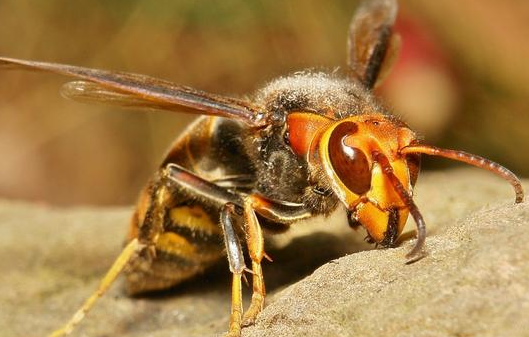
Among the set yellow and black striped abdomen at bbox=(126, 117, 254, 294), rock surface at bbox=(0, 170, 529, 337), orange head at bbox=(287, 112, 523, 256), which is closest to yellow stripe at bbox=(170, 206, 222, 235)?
yellow and black striped abdomen at bbox=(126, 117, 254, 294)

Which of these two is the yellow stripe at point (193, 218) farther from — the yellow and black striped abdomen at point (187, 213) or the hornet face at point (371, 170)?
the hornet face at point (371, 170)

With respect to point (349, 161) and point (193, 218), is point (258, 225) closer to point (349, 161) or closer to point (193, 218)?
point (349, 161)

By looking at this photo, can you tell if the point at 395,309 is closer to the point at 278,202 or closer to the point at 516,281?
the point at 516,281

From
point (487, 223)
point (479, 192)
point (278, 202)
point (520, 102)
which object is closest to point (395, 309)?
point (487, 223)

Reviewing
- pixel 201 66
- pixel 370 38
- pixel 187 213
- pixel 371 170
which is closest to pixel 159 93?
pixel 187 213

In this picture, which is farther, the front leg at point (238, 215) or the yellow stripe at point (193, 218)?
the yellow stripe at point (193, 218)

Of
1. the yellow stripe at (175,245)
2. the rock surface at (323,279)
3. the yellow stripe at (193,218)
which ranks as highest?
the yellow stripe at (193,218)

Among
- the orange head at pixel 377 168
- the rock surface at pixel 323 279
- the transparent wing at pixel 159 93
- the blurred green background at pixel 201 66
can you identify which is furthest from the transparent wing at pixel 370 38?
the blurred green background at pixel 201 66
